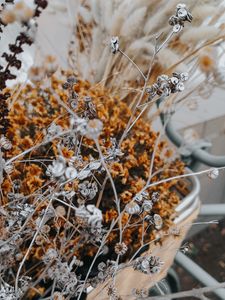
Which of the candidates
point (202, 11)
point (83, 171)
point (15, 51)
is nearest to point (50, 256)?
point (83, 171)

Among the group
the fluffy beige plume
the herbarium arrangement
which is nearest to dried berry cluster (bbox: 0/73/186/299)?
the herbarium arrangement

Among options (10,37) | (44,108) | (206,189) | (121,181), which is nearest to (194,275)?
(121,181)

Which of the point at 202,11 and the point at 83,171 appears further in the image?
A: the point at 202,11

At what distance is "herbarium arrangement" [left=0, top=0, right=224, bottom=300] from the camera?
1.32 feet

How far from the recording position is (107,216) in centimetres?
65

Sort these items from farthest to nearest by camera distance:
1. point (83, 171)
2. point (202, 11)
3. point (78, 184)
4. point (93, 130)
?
1. point (202, 11)
2. point (78, 184)
3. point (83, 171)
4. point (93, 130)

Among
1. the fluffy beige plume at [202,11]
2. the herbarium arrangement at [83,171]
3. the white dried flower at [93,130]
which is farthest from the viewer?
the fluffy beige plume at [202,11]

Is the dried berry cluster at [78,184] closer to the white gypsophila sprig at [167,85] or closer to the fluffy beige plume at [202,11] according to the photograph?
the white gypsophila sprig at [167,85]

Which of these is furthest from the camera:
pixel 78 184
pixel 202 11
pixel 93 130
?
pixel 202 11

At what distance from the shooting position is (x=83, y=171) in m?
0.41

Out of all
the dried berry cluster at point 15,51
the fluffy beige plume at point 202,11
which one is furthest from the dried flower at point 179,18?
the fluffy beige plume at point 202,11

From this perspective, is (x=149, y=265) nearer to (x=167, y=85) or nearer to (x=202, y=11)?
(x=167, y=85)

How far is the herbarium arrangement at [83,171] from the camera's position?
1.32 feet

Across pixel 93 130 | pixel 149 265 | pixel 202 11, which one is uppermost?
pixel 202 11
